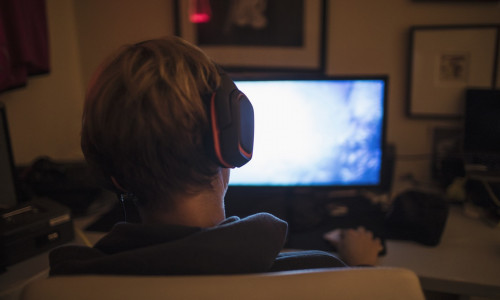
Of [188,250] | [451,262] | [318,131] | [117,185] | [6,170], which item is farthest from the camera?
[318,131]

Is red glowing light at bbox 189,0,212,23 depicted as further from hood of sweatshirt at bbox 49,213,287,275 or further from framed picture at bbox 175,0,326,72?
hood of sweatshirt at bbox 49,213,287,275

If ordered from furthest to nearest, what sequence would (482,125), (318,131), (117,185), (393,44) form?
(393,44) → (482,125) → (318,131) → (117,185)

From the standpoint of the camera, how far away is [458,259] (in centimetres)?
100

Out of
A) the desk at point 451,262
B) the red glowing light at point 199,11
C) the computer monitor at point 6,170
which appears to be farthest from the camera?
the red glowing light at point 199,11

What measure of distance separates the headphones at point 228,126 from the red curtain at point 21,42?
101 cm

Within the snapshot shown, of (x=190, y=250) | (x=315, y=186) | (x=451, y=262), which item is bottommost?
(x=451, y=262)

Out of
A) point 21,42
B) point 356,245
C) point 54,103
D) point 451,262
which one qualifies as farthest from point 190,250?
point 54,103

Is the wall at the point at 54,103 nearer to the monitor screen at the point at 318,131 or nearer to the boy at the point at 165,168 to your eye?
the monitor screen at the point at 318,131

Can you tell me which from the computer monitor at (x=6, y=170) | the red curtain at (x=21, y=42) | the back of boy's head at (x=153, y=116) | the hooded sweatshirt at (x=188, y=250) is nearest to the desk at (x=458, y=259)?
the hooded sweatshirt at (x=188, y=250)

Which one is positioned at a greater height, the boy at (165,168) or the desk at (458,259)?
the boy at (165,168)

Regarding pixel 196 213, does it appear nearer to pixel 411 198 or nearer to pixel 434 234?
pixel 434 234

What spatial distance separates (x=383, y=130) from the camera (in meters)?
1.22

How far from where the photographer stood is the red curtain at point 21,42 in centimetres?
127

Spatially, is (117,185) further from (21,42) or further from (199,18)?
(199,18)
